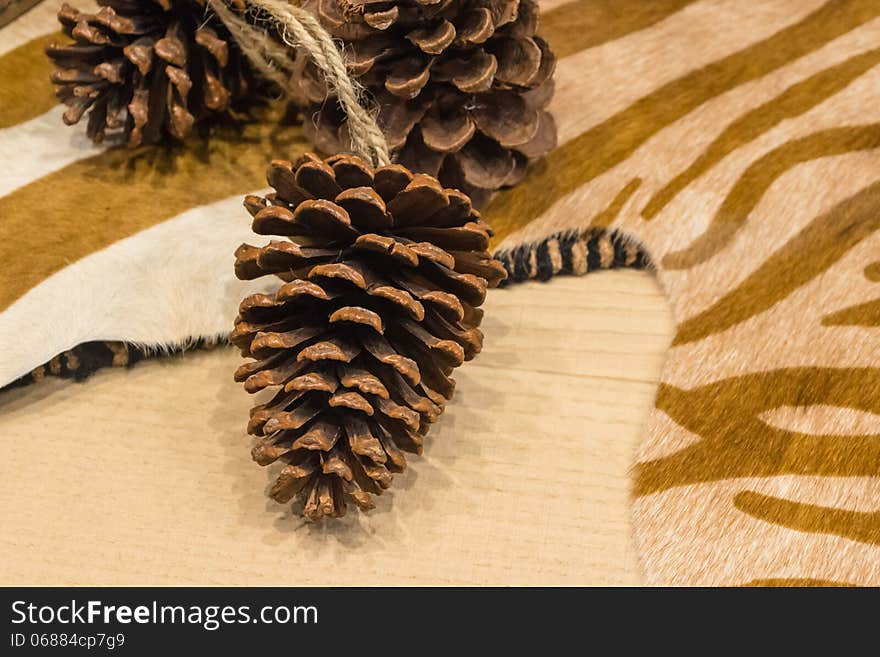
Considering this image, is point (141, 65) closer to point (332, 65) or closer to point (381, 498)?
point (332, 65)

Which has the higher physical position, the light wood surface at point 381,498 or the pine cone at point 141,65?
the pine cone at point 141,65

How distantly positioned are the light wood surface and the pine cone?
174 millimetres

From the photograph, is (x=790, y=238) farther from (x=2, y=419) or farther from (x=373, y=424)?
(x=2, y=419)

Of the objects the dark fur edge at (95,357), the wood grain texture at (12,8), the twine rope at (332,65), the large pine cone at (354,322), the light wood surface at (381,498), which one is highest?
the wood grain texture at (12,8)

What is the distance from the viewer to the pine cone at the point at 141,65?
62 centimetres

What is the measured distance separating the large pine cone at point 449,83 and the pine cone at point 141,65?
0.26ft

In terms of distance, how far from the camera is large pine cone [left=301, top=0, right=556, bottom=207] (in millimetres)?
563

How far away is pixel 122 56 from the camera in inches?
24.9

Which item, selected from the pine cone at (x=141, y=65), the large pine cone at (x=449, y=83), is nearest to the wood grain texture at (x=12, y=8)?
the pine cone at (x=141, y=65)

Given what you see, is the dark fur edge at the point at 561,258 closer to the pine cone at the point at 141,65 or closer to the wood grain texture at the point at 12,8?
the pine cone at the point at 141,65

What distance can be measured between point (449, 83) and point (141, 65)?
205 millimetres

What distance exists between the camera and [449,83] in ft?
1.95

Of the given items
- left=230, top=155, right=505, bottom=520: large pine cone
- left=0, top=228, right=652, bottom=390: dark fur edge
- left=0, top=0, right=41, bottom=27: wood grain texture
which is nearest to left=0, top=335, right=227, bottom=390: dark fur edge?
left=0, top=228, right=652, bottom=390: dark fur edge
